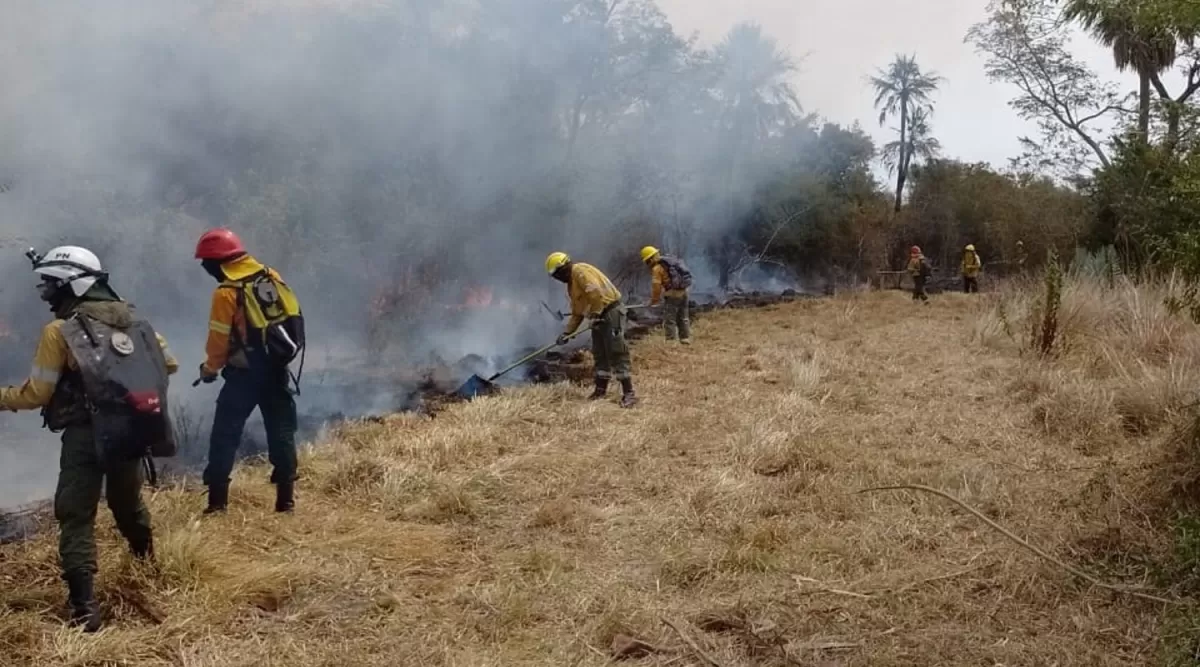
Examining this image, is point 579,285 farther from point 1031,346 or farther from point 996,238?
point 996,238

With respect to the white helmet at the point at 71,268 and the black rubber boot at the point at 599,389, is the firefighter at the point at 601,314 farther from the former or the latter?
the white helmet at the point at 71,268

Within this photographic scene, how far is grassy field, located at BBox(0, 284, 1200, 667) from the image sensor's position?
328 centimetres

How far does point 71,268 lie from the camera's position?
3449 mm

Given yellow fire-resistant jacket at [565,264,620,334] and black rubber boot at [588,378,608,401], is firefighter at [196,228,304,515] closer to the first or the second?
yellow fire-resistant jacket at [565,264,620,334]

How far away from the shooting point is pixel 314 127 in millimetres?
12492

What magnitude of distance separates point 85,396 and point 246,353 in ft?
4.02

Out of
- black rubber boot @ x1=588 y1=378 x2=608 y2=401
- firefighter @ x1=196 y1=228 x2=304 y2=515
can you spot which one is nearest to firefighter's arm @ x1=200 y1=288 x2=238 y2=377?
firefighter @ x1=196 y1=228 x2=304 y2=515

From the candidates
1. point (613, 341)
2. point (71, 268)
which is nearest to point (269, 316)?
point (71, 268)

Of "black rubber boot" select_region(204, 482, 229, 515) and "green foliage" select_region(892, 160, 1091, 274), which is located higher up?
"green foliage" select_region(892, 160, 1091, 274)

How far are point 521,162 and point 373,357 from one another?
17.3 feet

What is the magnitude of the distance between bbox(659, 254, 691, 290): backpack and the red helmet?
7.66 m

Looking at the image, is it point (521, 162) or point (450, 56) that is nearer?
point (450, 56)

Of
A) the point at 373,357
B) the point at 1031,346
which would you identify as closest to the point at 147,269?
the point at 373,357

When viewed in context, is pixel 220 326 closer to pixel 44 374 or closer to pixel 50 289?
pixel 50 289
